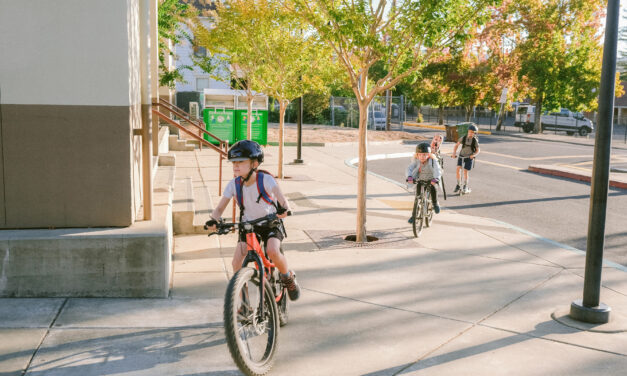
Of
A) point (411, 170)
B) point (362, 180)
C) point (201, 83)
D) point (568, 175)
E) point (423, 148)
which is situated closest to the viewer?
point (362, 180)

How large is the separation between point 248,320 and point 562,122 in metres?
45.4

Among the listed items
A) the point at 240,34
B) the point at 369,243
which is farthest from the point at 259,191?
the point at 240,34

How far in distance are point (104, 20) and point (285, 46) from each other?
10201 mm

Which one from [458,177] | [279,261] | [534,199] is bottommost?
[534,199]

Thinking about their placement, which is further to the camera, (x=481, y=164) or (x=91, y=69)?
(x=481, y=164)

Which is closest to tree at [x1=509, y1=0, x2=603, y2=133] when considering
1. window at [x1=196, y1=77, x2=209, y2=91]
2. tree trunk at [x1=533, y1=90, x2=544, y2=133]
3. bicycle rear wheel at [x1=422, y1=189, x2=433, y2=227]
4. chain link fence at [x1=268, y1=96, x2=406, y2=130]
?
tree trunk at [x1=533, y1=90, x2=544, y2=133]

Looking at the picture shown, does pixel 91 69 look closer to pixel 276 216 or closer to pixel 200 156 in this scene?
pixel 276 216

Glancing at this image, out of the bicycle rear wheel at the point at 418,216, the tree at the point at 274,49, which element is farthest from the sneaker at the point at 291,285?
the tree at the point at 274,49

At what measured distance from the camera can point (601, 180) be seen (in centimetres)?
602

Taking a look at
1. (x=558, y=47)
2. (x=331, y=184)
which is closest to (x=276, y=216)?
(x=331, y=184)

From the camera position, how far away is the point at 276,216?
5078 mm

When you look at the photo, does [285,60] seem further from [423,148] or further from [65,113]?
[65,113]

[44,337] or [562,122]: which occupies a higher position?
[562,122]

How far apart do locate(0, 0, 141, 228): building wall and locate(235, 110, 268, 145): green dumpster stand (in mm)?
17673
